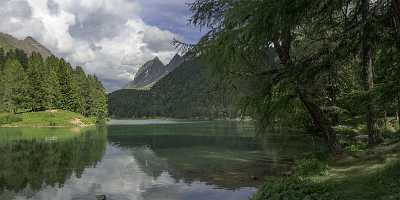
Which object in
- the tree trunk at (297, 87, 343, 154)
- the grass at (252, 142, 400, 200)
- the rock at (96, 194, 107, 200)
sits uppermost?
the tree trunk at (297, 87, 343, 154)

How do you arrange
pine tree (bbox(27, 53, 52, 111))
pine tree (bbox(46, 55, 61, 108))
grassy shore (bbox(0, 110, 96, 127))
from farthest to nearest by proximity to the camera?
pine tree (bbox(46, 55, 61, 108)) → pine tree (bbox(27, 53, 52, 111)) → grassy shore (bbox(0, 110, 96, 127))

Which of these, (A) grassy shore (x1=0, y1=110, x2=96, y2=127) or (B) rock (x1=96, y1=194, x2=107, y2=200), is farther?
(A) grassy shore (x1=0, y1=110, x2=96, y2=127)

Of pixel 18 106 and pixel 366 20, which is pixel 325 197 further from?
pixel 18 106

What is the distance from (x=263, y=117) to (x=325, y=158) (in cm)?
1170

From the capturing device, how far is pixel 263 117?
1155 cm

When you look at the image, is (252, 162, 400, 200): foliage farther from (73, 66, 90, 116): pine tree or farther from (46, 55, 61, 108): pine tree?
(73, 66, 90, 116): pine tree

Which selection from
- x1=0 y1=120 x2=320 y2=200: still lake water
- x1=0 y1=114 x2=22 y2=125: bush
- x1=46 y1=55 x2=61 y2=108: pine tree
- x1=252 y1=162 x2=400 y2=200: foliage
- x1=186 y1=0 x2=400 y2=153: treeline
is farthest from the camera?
x1=46 y1=55 x2=61 y2=108: pine tree

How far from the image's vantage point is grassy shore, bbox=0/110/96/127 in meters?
99.0

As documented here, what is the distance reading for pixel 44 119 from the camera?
10281 centimetres

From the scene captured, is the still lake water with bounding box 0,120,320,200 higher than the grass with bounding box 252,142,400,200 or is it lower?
lower

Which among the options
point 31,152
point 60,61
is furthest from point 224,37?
point 60,61

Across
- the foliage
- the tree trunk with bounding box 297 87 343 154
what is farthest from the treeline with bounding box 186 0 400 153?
the tree trunk with bounding box 297 87 343 154

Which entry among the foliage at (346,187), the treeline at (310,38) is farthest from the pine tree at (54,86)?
the treeline at (310,38)

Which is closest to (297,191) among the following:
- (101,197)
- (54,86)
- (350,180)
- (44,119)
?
(350,180)
